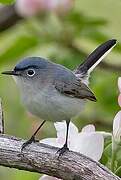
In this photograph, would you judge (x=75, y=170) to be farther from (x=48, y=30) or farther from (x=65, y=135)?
(x=48, y=30)

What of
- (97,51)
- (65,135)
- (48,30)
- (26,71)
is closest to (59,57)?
(48,30)

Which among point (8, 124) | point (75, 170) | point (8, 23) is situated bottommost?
point (75, 170)

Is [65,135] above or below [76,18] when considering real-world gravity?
below

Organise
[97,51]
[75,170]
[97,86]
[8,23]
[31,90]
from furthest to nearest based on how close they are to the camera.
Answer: [8,23] < [97,86] < [97,51] < [31,90] < [75,170]

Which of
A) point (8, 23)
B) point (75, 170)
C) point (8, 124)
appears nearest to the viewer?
point (75, 170)

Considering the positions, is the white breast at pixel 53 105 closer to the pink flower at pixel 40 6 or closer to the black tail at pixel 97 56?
the black tail at pixel 97 56

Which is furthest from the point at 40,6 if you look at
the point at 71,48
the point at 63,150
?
the point at 63,150

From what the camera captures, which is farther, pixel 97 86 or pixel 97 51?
pixel 97 86
